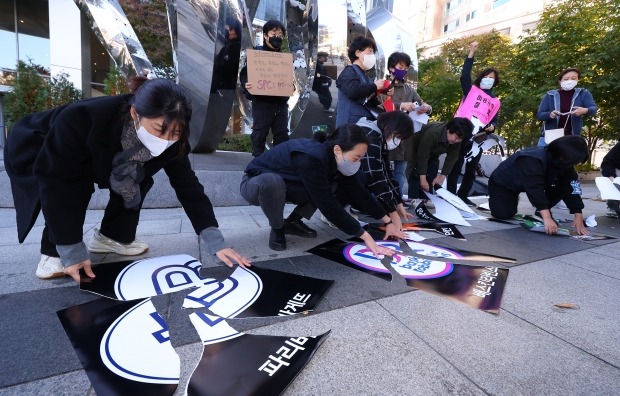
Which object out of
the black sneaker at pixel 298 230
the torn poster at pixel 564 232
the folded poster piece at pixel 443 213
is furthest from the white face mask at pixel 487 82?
the black sneaker at pixel 298 230

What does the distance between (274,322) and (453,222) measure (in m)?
2.77

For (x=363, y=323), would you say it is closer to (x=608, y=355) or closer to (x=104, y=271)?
(x=608, y=355)

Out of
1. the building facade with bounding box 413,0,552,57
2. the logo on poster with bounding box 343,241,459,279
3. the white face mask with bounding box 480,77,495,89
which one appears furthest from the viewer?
the building facade with bounding box 413,0,552,57

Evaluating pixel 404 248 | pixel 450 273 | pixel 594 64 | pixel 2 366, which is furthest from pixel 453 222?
pixel 594 64

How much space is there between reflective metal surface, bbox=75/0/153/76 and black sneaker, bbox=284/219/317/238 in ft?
11.4

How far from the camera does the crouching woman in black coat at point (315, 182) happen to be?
2.19m

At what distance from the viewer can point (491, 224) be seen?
3.70 m

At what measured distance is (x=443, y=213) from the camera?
3.78m

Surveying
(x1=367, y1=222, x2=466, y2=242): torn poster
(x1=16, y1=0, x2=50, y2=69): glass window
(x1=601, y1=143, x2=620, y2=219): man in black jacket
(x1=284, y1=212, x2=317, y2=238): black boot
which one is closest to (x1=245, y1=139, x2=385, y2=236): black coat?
(x1=284, y1=212, x2=317, y2=238): black boot

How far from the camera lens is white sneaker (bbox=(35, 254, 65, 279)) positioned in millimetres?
1764

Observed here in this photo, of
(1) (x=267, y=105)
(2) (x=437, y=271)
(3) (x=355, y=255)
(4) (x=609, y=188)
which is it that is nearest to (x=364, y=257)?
(3) (x=355, y=255)

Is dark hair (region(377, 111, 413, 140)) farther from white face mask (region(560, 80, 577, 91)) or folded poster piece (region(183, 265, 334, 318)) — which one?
white face mask (region(560, 80, 577, 91))

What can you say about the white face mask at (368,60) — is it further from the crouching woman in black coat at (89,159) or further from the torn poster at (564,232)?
the torn poster at (564,232)

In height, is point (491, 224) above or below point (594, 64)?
below
